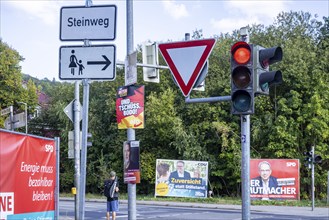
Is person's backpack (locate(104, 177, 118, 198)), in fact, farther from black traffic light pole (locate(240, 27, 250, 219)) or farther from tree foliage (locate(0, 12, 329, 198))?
tree foliage (locate(0, 12, 329, 198))

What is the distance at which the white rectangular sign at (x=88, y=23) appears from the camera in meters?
6.88

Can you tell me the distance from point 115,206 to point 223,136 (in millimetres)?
22370

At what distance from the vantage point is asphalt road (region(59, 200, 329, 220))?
23234 mm

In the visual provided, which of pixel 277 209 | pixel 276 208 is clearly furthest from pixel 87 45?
pixel 276 208

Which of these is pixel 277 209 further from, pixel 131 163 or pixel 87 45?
pixel 87 45

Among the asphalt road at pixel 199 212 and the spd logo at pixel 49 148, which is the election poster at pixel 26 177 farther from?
the asphalt road at pixel 199 212

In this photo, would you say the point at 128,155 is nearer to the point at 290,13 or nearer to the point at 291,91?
the point at 291,91

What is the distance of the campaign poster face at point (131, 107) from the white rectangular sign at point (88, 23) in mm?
2013

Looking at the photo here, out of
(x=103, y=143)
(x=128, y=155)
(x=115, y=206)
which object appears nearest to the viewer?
(x=128, y=155)

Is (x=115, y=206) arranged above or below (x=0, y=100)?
below

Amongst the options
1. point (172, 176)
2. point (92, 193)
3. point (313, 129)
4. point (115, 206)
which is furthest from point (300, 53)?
point (115, 206)

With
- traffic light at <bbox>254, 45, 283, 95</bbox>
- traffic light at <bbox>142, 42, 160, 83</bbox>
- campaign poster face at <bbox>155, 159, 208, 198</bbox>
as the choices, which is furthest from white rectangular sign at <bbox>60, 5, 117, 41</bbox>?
campaign poster face at <bbox>155, 159, 208, 198</bbox>

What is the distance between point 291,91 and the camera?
39.1 m

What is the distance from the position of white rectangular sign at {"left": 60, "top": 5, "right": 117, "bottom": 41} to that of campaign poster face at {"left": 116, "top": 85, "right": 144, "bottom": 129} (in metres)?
2.01
